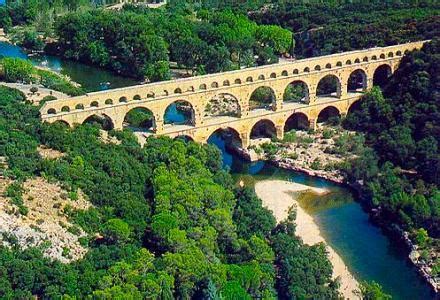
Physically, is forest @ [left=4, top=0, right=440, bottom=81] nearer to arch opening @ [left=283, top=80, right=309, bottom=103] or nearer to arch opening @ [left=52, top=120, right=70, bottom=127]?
arch opening @ [left=283, top=80, right=309, bottom=103]

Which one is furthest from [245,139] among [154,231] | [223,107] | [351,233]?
[154,231]

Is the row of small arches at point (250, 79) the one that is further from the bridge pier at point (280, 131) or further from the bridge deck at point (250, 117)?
the bridge pier at point (280, 131)

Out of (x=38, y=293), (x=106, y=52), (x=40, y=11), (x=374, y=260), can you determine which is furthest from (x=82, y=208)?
(x=40, y=11)

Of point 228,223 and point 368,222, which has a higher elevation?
point 228,223

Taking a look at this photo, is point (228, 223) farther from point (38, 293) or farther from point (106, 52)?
point (106, 52)

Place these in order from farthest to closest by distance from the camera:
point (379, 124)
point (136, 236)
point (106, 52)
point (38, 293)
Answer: point (106, 52)
point (379, 124)
point (136, 236)
point (38, 293)

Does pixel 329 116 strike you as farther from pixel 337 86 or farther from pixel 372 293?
pixel 372 293
